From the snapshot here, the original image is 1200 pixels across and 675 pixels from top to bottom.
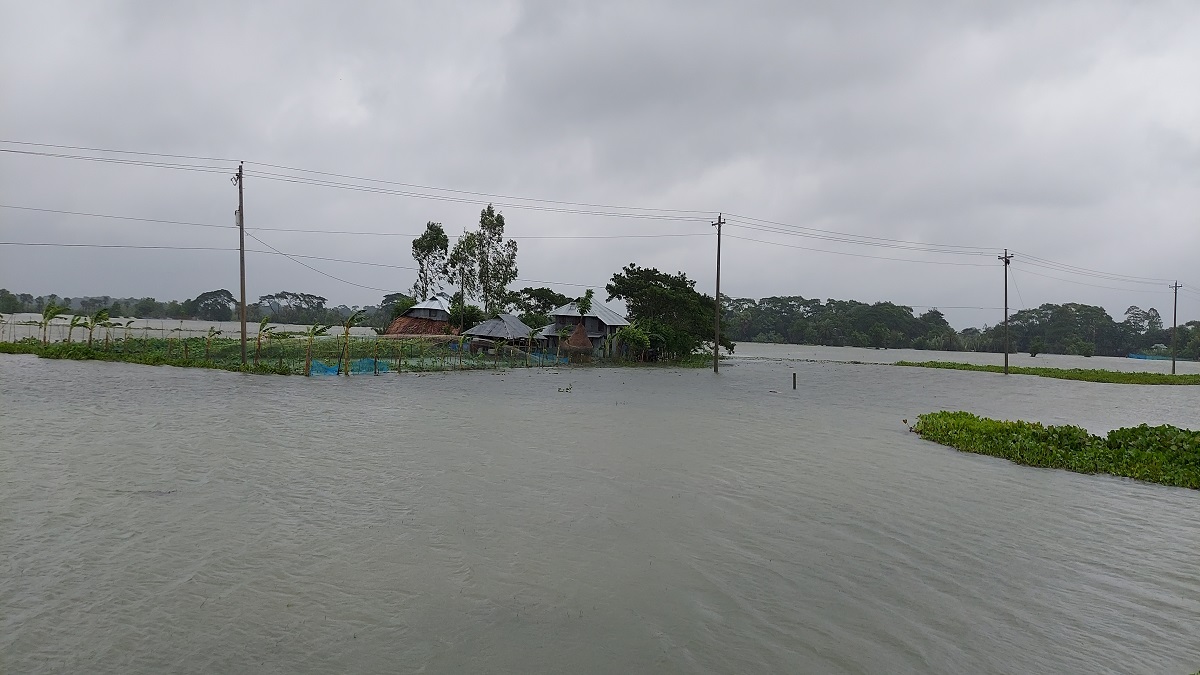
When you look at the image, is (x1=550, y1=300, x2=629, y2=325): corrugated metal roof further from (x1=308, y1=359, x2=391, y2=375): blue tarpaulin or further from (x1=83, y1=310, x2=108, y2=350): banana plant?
(x1=83, y1=310, x2=108, y2=350): banana plant

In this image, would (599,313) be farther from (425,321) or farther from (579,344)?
(425,321)

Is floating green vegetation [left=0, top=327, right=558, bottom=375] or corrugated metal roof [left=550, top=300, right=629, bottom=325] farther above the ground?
corrugated metal roof [left=550, top=300, right=629, bottom=325]

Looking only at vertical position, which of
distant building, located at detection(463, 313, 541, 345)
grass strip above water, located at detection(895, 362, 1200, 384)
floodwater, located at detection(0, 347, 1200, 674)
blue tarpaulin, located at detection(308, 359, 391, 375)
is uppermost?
distant building, located at detection(463, 313, 541, 345)

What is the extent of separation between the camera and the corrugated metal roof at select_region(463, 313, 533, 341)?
3853 cm

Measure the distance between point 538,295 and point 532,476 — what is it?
42.1 metres

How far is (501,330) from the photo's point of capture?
38719 mm

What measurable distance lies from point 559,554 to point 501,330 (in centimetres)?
3251

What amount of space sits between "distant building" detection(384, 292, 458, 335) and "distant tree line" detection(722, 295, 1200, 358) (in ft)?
210

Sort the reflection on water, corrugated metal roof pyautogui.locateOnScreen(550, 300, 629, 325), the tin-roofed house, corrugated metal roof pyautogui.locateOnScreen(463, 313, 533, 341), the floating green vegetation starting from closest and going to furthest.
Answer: the floating green vegetation → corrugated metal roof pyautogui.locateOnScreen(463, 313, 533, 341) → the tin-roofed house → corrugated metal roof pyautogui.locateOnScreen(550, 300, 629, 325) → the reflection on water

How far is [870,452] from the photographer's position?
43.7 ft

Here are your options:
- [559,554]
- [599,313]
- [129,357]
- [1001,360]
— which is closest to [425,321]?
[599,313]

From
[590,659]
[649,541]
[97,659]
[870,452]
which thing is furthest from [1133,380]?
[97,659]

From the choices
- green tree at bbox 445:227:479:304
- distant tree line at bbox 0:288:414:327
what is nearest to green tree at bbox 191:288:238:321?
distant tree line at bbox 0:288:414:327

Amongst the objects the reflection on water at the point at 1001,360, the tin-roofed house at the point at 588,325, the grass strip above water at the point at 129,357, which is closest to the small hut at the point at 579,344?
the tin-roofed house at the point at 588,325
